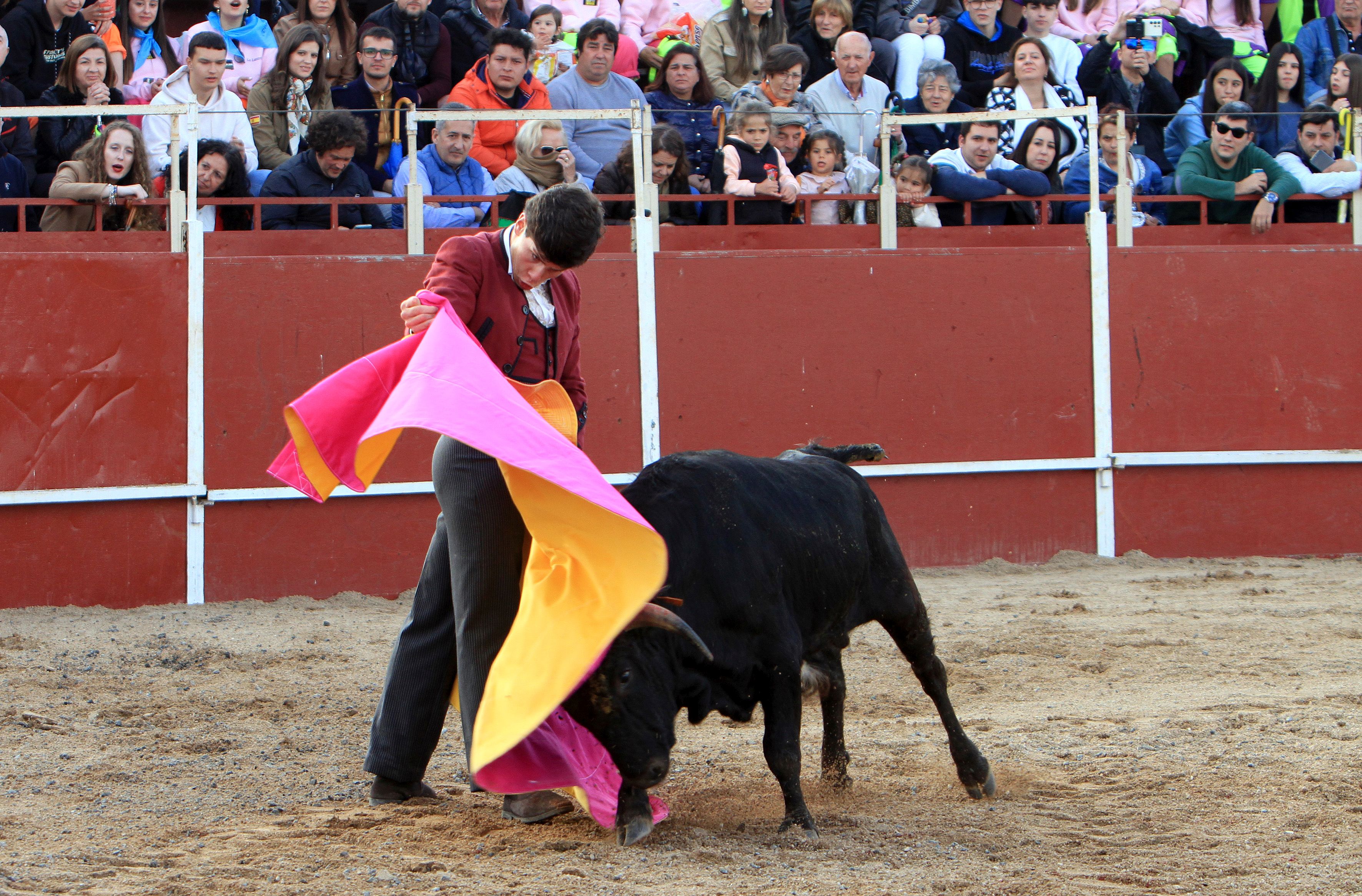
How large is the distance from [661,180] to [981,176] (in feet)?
6.58

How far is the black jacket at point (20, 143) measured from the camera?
7.22 m

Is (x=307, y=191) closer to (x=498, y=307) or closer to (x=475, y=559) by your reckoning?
(x=498, y=307)

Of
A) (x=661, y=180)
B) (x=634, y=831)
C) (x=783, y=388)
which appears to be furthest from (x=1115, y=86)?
(x=634, y=831)

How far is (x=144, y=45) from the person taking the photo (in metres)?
8.40

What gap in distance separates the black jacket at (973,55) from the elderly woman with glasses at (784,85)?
1.45m

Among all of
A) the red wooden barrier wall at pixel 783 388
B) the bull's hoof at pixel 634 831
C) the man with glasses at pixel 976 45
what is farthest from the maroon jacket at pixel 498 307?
the man with glasses at pixel 976 45

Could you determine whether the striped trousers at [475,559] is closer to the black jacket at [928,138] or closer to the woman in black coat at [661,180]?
the woman in black coat at [661,180]

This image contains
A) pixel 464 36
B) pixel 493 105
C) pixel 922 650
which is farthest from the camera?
pixel 464 36

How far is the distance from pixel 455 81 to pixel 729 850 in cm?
709

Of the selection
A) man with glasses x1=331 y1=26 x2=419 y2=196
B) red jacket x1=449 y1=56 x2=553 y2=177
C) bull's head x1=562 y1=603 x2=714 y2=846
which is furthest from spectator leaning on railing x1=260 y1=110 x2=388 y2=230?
bull's head x1=562 y1=603 x2=714 y2=846

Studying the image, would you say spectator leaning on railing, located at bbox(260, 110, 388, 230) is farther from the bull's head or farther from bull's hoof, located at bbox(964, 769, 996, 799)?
bull's hoof, located at bbox(964, 769, 996, 799)

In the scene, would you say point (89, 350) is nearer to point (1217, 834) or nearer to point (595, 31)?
point (595, 31)

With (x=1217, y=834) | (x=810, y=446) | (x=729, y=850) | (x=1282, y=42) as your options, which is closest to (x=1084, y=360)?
(x=1282, y=42)

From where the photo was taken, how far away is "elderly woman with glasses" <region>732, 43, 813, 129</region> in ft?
27.5
